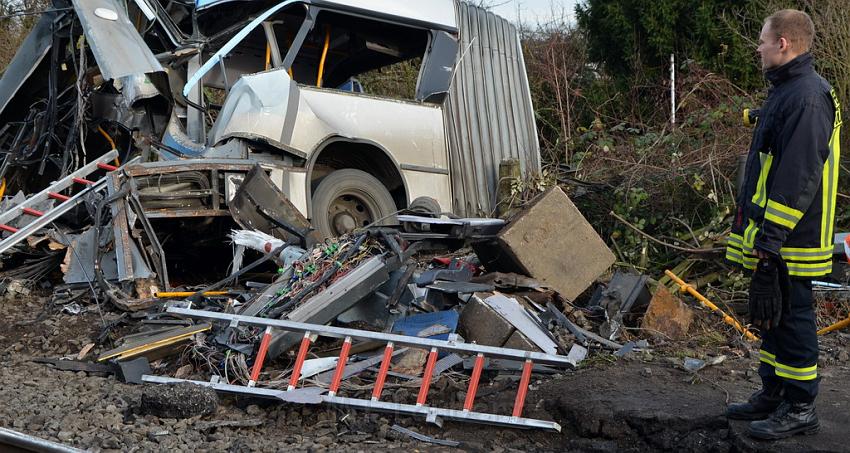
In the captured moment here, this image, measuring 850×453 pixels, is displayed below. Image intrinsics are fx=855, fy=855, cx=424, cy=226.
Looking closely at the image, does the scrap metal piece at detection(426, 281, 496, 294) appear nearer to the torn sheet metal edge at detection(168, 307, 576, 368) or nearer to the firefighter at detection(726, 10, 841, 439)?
the torn sheet metal edge at detection(168, 307, 576, 368)

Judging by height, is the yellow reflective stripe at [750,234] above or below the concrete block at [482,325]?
above


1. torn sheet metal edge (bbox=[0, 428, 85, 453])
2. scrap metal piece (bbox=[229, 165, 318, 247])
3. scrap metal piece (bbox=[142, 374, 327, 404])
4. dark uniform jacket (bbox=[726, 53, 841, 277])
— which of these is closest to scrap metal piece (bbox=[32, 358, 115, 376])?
scrap metal piece (bbox=[142, 374, 327, 404])

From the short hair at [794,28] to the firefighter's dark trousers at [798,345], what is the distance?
957mm

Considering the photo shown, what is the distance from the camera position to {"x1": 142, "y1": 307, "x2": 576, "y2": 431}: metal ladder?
12.7 ft

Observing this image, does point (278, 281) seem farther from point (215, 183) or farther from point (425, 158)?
point (425, 158)

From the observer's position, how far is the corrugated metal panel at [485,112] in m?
8.20

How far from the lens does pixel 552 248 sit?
5.66 meters

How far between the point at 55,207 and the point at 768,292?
17.1 ft

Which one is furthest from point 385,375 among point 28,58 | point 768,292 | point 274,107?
point 28,58

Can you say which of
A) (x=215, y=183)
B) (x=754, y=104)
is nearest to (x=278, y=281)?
(x=215, y=183)

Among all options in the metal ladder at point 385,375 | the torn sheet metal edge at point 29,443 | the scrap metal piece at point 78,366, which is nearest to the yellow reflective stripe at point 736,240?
the metal ladder at point 385,375

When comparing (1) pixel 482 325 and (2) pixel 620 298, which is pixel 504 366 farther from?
(2) pixel 620 298

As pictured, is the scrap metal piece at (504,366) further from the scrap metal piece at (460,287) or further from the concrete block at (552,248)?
the concrete block at (552,248)

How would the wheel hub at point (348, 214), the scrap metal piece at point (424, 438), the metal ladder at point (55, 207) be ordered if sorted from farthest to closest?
the wheel hub at point (348, 214), the metal ladder at point (55, 207), the scrap metal piece at point (424, 438)
